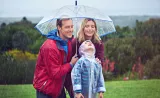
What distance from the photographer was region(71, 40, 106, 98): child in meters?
3.38

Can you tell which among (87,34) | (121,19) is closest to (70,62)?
(87,34)

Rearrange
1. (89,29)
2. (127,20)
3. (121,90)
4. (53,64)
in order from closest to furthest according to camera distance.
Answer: (53,64) → (89,29) → (121,90) → (127,20)

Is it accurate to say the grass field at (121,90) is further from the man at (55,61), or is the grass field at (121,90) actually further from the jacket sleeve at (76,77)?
the jacket sleeve at (76,77)

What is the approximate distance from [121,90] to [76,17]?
159 centimetres

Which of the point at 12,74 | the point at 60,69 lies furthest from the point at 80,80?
the point at 12,74

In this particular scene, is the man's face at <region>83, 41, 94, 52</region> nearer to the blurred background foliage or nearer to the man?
the man

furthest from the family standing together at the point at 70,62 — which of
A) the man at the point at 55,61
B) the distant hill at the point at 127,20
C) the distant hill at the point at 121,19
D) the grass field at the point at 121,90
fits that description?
the distant hill at the point at 127,20

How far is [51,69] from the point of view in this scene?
3375 mm

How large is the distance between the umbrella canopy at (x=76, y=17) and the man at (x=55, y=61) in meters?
0.06

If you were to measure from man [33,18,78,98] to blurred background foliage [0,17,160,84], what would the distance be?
43.9 inches

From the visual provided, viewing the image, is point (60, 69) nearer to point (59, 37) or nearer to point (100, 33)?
point (59, 37)

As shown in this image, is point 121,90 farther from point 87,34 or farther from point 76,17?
point 76,17

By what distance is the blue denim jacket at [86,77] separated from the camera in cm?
338

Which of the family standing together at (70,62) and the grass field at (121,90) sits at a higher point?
the family standing together at (70,62)
